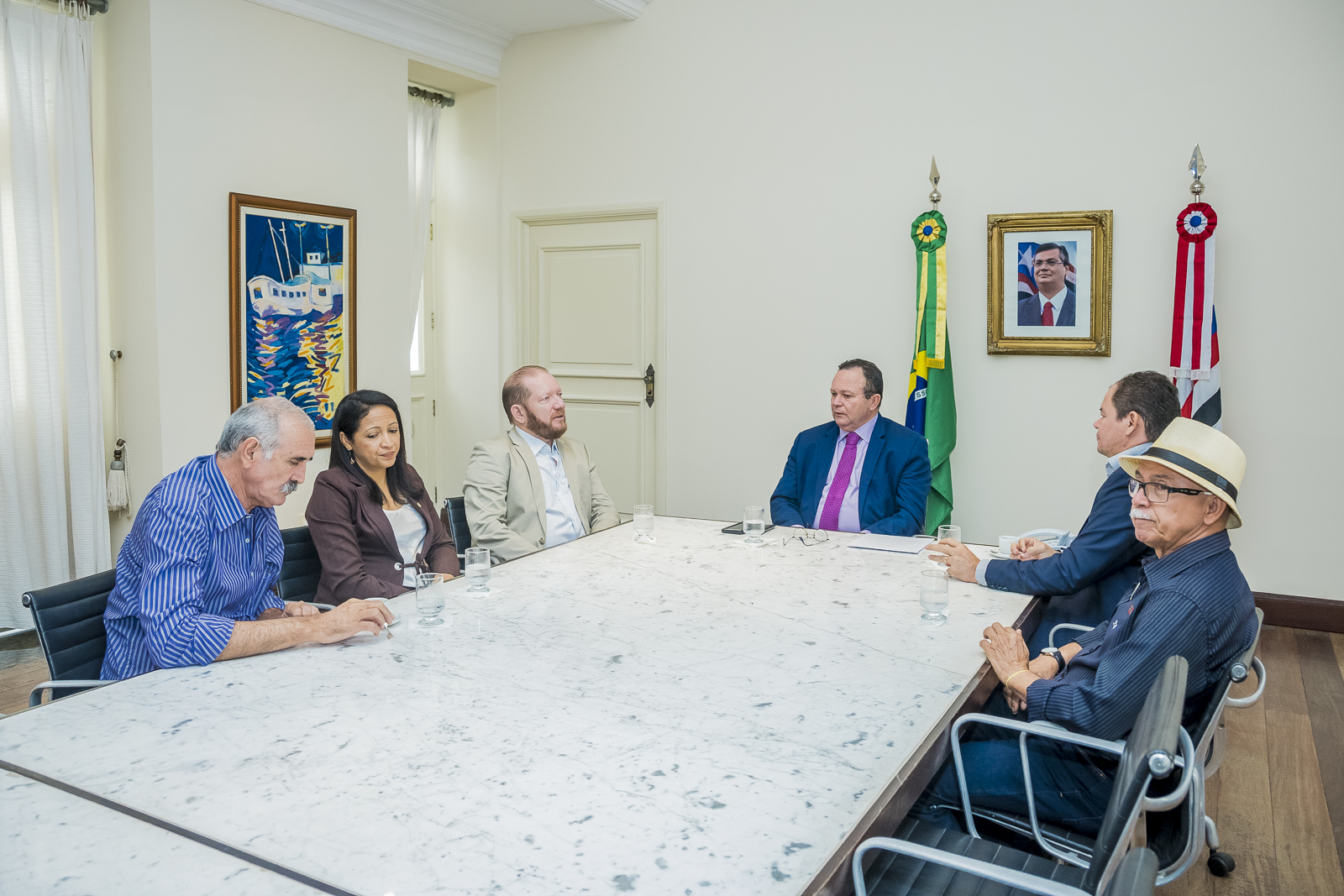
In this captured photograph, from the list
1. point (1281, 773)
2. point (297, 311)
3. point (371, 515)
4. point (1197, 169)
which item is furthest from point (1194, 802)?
point (297, 311)

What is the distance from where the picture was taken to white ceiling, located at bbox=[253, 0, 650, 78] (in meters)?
5.09

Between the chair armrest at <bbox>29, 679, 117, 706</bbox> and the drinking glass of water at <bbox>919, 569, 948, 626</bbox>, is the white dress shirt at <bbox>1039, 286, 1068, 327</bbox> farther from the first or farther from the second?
the chair armrest at <bbox>29, 679, 117, 706</bbox>

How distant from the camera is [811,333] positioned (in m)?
5.39

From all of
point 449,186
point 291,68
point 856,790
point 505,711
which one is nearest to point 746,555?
point 505,711

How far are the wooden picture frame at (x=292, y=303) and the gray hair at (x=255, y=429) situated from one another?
8.63 feet

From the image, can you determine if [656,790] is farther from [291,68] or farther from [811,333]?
[291,68]

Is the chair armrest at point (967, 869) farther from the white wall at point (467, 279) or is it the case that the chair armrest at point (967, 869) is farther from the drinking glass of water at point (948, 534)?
the white wall at point (467, 279)

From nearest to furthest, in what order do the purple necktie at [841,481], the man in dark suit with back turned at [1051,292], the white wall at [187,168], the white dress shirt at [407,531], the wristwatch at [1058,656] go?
the wristwatch at [1058,656] → the white dress shirt at [407,531] → the purple necktie at [841,481] → the white wall at [187,168] → the man in dark suit with back turned at [1051,292]

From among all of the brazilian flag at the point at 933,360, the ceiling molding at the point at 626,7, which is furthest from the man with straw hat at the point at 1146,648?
the ceiling molding at the point at 626,7

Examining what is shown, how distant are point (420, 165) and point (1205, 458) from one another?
5.30 meters

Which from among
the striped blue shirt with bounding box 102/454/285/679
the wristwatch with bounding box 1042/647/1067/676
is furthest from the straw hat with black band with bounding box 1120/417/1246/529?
the striped blue shirt with bounding box 102/454/285/679

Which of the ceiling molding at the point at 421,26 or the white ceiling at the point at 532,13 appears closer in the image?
the ceiling molding at the point at 421,26

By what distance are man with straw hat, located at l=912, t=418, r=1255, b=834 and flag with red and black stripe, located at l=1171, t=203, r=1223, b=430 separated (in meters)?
2.73

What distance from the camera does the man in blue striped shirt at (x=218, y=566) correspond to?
195cm
